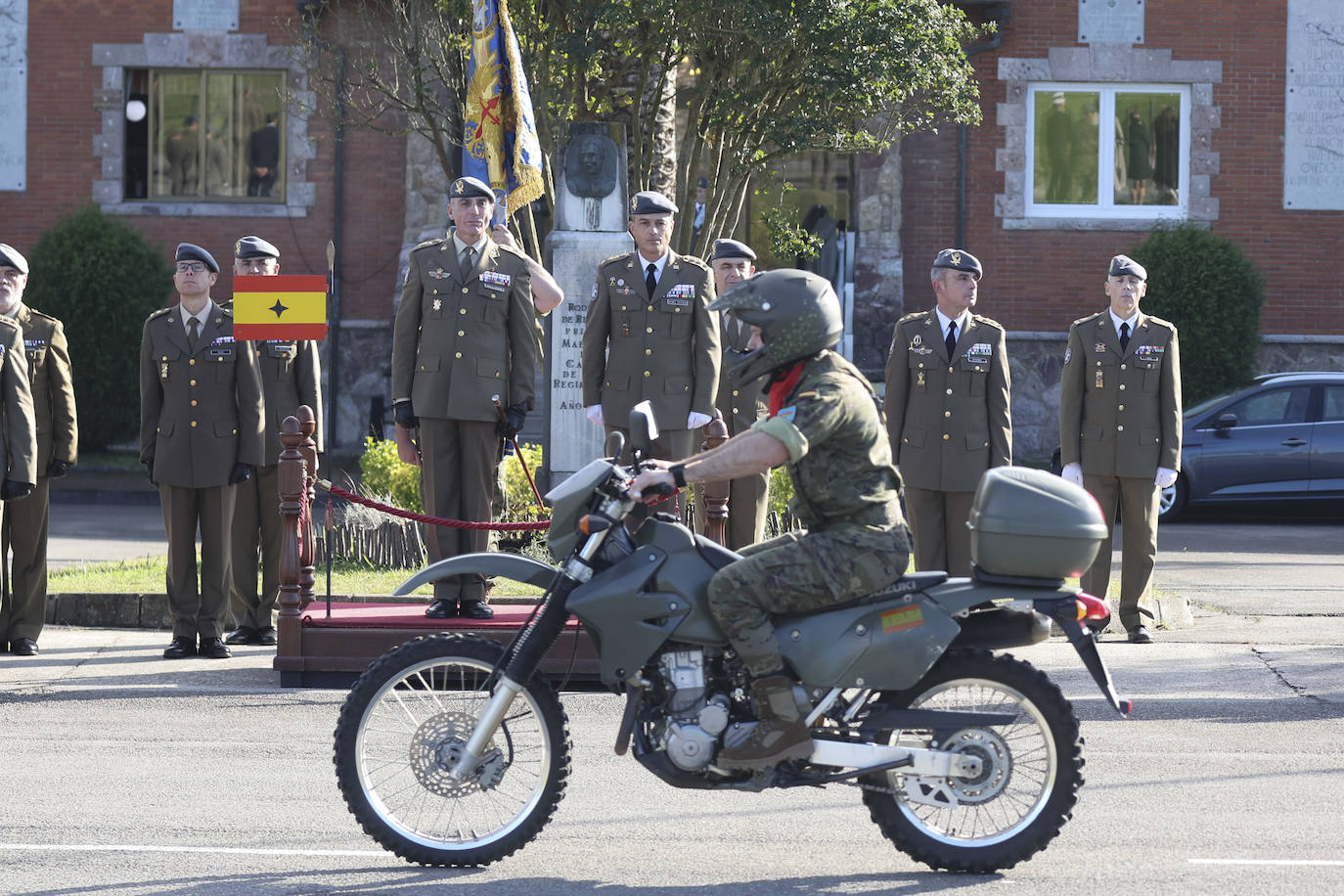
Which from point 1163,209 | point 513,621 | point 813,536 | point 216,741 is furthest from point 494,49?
point 1163,209

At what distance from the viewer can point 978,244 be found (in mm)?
22188

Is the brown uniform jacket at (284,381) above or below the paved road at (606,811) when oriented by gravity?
above

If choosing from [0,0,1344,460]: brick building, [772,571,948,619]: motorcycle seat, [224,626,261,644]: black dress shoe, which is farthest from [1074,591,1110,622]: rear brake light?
[0,0,1344,460]: brick building

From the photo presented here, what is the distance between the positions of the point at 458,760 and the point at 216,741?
2371mm

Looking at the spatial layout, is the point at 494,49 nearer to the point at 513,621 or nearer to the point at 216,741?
the point at 513,621

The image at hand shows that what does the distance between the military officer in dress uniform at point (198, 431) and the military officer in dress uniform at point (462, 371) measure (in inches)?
43.7

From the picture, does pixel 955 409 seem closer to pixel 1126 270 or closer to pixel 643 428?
pixel 1126 270

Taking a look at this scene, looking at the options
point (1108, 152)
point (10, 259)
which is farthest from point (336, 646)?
point (1108, 152)

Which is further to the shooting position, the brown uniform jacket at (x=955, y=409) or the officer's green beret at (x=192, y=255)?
the brown uniform jacket at (x=955, y=409)

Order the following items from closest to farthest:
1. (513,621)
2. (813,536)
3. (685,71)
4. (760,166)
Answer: (813,536)
(513,621)
(760,166)
(685,71)

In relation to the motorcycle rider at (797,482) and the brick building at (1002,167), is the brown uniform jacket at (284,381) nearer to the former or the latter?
the motorcycle rider at (797,482)

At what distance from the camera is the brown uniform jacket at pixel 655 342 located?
32.4 ft

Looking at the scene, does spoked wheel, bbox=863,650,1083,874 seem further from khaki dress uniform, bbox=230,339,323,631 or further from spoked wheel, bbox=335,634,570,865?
khaki dress uniform, bbox=230,339,323,631

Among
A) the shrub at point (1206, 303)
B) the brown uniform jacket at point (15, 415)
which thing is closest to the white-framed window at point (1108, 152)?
the shrub at point (1206, 303)
